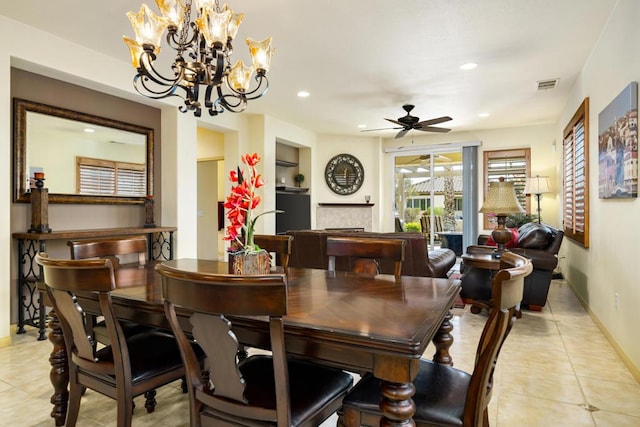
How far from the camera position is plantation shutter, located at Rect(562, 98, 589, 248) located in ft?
12.3

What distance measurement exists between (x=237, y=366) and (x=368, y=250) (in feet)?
3.74

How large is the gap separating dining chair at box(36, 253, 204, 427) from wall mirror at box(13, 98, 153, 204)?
246 cm

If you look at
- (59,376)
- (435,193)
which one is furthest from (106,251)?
(435,193)

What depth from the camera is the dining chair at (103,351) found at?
1.32 metres

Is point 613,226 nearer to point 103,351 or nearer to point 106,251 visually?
point 103,351

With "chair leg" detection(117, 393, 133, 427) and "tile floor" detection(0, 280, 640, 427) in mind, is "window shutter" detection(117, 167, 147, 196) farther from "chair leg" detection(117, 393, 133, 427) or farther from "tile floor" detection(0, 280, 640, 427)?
"chair leg" detection(117, 393, 133, 427)

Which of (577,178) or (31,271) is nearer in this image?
(31,271)

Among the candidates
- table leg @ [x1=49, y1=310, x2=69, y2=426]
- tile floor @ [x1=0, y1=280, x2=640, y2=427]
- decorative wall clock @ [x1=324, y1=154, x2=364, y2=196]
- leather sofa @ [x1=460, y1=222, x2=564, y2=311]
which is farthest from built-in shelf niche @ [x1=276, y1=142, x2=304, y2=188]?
table leg @ [x1=49, y1=310, x2=69, y2=426]

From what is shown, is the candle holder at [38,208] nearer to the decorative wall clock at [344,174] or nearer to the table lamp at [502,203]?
the table lamp at [502,203]

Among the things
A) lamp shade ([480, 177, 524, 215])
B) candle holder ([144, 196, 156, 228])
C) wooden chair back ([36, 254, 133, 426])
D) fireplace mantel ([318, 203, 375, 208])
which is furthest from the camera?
fireplace mantel ([318, 203, 375, 208])

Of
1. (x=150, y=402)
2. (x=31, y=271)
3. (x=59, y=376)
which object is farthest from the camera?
(x=31, y=271)

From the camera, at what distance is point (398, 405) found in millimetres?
1059

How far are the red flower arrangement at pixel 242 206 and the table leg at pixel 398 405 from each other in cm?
85

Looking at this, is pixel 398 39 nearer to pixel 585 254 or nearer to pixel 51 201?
pixel 585 254
